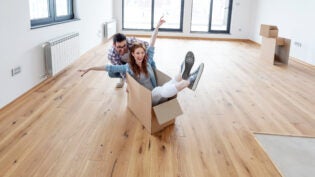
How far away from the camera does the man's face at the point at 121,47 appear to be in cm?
323

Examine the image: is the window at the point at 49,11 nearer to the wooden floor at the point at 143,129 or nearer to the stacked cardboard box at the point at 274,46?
the wooden floor at the point at 143,129

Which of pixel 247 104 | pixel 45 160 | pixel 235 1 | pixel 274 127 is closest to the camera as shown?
pixel 45 160

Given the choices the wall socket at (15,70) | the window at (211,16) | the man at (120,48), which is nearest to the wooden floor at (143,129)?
the wall socket at (15,70)

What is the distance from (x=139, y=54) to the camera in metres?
2.70

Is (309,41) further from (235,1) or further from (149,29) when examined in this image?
(149,29)

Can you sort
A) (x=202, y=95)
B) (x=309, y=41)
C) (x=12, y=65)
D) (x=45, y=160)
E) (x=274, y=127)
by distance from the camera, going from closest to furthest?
(x=45, y=160)
(x=274, y=127)
(x=12, y=65)
(x=202, y=95)
(x=309, y=41)

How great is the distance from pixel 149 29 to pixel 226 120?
21.3 feet

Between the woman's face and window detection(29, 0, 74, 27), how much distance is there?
1759mm

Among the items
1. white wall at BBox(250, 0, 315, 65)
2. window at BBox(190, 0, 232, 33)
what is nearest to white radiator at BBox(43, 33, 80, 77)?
white wall at BBox(250, 0, 315, 65)

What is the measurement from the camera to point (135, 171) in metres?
1.99

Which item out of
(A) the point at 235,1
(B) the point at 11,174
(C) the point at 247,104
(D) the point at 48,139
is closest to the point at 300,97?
(C) the point at 247,104

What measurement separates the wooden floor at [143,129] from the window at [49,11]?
0.85 m

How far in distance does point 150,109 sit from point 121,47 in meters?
1.08

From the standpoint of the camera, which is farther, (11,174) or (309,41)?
(309,41)
